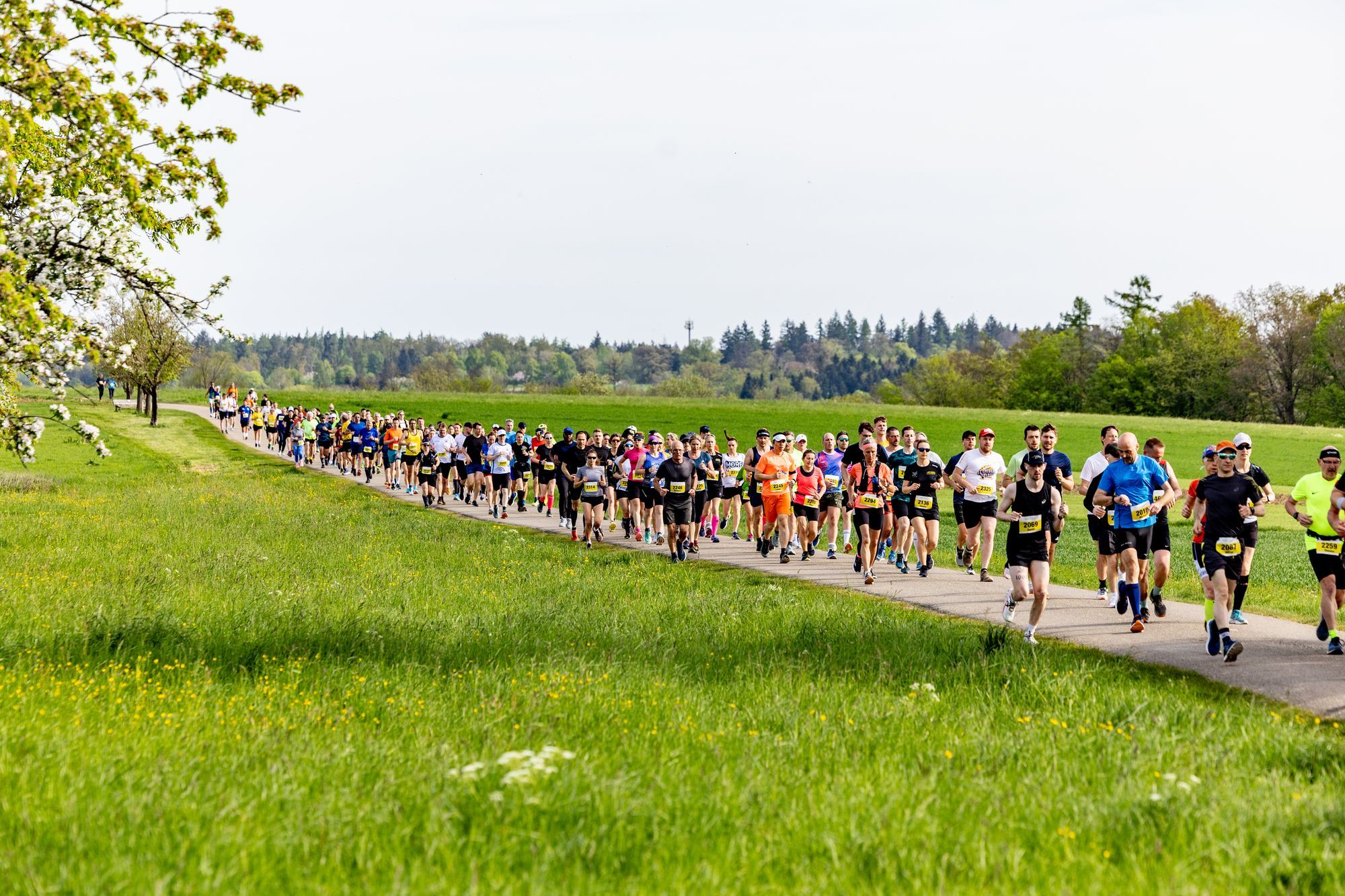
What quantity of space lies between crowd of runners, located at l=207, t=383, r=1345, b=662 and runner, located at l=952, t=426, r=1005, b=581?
0.9 inches

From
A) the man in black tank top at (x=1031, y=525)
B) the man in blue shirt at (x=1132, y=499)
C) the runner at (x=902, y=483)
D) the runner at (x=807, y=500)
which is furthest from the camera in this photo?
the runner at (x=807, y=500)

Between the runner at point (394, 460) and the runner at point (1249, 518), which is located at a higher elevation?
the runner at point (1249, 518)

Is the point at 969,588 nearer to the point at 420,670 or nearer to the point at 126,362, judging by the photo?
the point at 420,670

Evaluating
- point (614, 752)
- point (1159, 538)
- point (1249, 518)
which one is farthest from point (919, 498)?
Answer: point (614, 752)

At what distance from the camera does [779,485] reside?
18.5 meters

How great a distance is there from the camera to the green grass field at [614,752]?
17.6 feet

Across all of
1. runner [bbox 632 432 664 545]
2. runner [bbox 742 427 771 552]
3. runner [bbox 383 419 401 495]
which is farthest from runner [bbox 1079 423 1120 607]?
runner [bbox 383 419 401 495]

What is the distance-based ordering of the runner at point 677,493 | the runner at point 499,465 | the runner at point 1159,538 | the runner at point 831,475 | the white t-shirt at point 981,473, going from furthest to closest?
the runner at point 499,465, the runner at point 831,475, the runner at point 677,493, the white t-shirt at point 981,473, the runner at point 1159,538

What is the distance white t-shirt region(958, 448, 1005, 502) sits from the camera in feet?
52.2

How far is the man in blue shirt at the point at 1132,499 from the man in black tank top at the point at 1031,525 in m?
1.54

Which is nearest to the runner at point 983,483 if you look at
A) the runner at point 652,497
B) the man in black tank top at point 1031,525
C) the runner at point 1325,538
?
the man in black tank top at point 1031,525

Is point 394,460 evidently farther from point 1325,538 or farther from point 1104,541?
point 1325,538

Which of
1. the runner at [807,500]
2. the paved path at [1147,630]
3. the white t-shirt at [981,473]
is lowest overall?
the paved path at [1147,630]

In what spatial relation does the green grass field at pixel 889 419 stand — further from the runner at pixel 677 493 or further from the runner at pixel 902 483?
the runner at pixel 677 493
